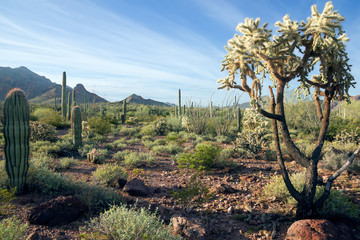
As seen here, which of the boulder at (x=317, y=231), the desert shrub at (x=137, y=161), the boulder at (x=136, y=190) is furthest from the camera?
the desert shrub at (x=137, y=161)

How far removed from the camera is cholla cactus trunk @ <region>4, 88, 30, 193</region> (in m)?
5.02

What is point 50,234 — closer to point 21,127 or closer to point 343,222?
point 21,127

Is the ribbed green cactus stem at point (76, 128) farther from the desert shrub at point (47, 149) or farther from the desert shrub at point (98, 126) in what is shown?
the desert shrub at point (98, 126)

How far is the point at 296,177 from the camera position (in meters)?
5.07

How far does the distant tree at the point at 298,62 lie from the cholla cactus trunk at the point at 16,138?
14.6ft

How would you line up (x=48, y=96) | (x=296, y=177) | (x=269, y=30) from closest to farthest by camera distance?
(x=269, y=30), (x=296, y=177), (x=48, y=96)

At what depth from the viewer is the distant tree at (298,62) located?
3.35m

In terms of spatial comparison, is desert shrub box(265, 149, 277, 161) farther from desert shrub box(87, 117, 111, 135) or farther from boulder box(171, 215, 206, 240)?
desert shrub box(87, 117, 111, 135)

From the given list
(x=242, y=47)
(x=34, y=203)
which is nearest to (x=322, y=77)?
(x=242, y=47)

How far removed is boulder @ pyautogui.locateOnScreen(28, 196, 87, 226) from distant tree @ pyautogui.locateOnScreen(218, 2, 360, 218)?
330cm

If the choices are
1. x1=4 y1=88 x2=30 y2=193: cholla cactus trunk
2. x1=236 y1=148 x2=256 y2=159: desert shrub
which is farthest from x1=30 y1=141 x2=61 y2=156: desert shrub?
x1=236 y1=148 x2=256 y2=159: desert shrub

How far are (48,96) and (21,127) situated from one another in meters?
101

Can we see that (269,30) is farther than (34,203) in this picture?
No

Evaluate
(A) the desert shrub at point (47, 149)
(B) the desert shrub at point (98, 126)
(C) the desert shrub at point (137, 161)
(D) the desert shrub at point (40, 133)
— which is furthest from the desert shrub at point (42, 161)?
(B) the desert shrub at point (98, 126)
